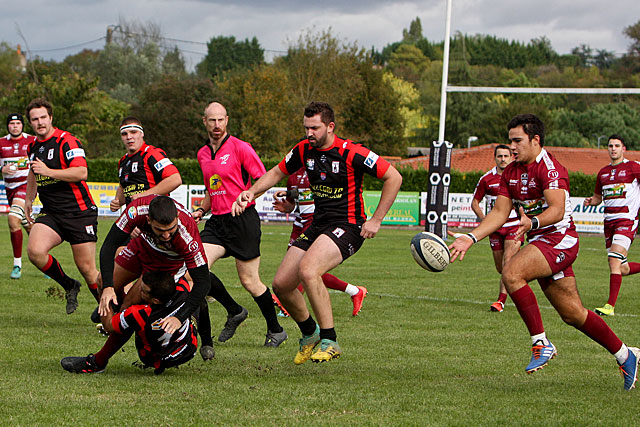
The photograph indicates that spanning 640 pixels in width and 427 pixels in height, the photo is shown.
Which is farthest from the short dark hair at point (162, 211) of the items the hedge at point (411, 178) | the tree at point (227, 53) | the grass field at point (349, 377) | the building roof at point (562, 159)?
the tree at point (227, 53)

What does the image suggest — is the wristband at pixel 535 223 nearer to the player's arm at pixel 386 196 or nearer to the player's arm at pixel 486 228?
the player's arm at pixel 486 228

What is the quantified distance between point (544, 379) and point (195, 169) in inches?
1194

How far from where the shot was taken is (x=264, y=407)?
5113 mm

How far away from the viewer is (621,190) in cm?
1168

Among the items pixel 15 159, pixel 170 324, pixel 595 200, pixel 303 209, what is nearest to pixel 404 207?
pixel 595 200

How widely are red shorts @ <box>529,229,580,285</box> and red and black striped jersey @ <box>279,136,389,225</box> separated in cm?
156

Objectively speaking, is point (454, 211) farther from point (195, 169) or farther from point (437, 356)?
point (437, 356)

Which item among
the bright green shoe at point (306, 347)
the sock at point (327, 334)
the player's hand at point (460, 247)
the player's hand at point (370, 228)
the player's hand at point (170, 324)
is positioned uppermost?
the player's hand at point (460, 247)

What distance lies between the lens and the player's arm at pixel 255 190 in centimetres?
707

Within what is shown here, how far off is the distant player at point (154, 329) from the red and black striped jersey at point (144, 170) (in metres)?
2.36

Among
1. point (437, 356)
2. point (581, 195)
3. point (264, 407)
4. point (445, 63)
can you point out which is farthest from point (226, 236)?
point (581, 195)

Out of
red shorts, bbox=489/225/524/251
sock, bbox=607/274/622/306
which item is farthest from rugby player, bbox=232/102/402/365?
sock, bbox=607/274/622/306

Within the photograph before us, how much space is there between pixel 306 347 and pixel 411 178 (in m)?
27.6

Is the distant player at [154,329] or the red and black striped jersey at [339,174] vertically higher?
the red and black striped jersey at [339,174]
